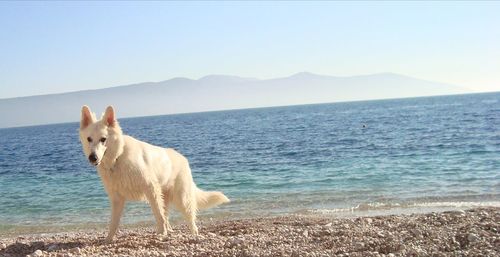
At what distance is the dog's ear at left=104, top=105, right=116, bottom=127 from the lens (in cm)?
777

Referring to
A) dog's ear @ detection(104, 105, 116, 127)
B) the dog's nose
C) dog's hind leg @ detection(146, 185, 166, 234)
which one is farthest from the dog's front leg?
dog's ear @ detection(104, 105, 116, 127)

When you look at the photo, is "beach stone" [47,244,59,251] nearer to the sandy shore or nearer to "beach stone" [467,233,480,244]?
the sandy shore

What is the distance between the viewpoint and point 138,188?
A: 8180 mm

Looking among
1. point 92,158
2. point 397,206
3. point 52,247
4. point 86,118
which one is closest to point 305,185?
point 397,206

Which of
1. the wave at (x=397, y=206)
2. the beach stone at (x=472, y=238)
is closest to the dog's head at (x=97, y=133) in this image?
the beach stone at (x=472, y=238)

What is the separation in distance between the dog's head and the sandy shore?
1427 millimetres

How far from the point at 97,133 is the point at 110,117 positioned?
324 mm

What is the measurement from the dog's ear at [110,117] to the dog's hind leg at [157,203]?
3.85 ft

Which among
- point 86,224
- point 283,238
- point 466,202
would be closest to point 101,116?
point 283,238

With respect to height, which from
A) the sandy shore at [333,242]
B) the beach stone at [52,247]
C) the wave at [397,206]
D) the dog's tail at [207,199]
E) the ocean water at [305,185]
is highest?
the dog's tail at [207,199]

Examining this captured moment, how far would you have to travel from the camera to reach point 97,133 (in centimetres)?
764

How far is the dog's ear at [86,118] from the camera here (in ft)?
25.5

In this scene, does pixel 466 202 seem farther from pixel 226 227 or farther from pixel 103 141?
pixel 103 141

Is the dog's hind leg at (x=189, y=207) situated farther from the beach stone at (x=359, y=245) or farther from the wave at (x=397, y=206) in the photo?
the wave at (x=397, y=206)
